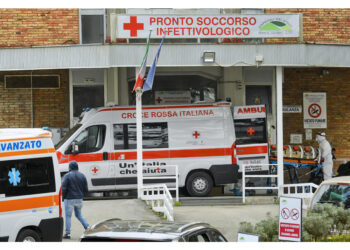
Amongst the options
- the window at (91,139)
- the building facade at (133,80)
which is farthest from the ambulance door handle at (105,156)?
the building facade at (133,80)

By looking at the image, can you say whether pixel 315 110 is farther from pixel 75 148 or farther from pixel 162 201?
pixel 75 148

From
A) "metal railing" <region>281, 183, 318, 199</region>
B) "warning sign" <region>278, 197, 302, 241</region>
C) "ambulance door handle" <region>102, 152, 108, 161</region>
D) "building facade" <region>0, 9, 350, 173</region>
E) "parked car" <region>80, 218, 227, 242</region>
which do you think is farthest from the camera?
"building facade" <region>0, 9, 350, 173</region>

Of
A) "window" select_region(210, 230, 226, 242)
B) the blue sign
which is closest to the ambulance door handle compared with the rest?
the blue sign

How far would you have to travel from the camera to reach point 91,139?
56.9 ft

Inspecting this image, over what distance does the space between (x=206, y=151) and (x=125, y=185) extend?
2368 mm

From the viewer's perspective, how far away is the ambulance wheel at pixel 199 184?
17719 millimetres

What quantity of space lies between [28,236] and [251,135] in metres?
8.68

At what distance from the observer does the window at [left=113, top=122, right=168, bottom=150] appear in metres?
17.6

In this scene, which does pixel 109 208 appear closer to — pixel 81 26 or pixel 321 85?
pixel 81 26

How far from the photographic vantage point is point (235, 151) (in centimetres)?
1773

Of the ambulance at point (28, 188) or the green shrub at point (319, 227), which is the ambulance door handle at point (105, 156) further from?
the green shrub at point (319, 227)

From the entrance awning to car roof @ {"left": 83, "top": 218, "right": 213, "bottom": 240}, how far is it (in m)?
9.55

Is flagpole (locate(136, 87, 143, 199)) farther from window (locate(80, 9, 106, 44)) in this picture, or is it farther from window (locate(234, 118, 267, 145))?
window (locate(80, 9, 106, 44))

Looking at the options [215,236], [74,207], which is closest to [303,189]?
[74,207]
